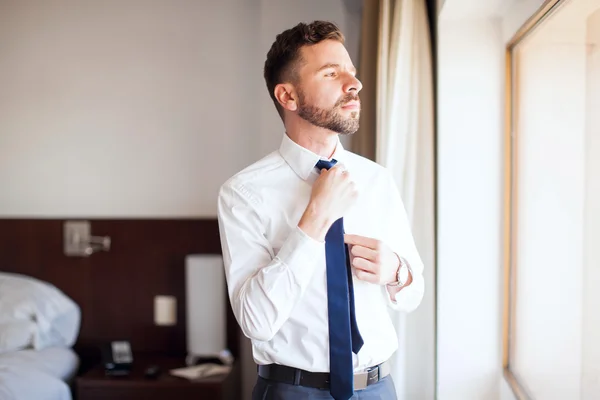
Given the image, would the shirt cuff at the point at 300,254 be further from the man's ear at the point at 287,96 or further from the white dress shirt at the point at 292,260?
the man's ear at the point at 287,96

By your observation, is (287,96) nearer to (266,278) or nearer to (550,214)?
(266,278)

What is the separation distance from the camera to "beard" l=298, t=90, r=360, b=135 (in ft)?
3.93

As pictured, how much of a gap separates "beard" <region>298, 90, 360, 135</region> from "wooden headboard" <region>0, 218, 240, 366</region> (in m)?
1.58

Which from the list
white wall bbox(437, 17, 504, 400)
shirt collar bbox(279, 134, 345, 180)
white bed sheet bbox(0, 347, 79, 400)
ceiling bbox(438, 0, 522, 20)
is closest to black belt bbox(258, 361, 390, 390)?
shirt collar bbox(279, 134, 345, 180)

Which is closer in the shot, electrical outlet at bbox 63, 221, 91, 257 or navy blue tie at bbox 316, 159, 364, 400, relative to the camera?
navy blue tie at bbox 316, 159, 364, 400

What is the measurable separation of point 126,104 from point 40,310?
0.98 metres

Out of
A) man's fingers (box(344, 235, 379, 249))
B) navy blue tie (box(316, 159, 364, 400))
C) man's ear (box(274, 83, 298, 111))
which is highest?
man's ear (box(274, 83, 298, 111))

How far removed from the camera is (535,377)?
1647mm

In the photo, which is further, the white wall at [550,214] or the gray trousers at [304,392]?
the white wall at [550,214]

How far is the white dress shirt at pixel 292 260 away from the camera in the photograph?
3.66ft

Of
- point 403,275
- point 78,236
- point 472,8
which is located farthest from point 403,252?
point 78,236

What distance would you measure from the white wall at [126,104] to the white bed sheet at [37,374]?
67 centimetres

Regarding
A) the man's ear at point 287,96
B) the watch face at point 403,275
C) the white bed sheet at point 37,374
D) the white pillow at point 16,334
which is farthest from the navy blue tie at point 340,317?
the white pillow at point 16,334

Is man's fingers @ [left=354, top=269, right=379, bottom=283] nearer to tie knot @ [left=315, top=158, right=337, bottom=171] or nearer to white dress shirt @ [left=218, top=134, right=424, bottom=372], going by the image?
white dress shirt @ [left=218, top=134, right=424, bottom=372]
